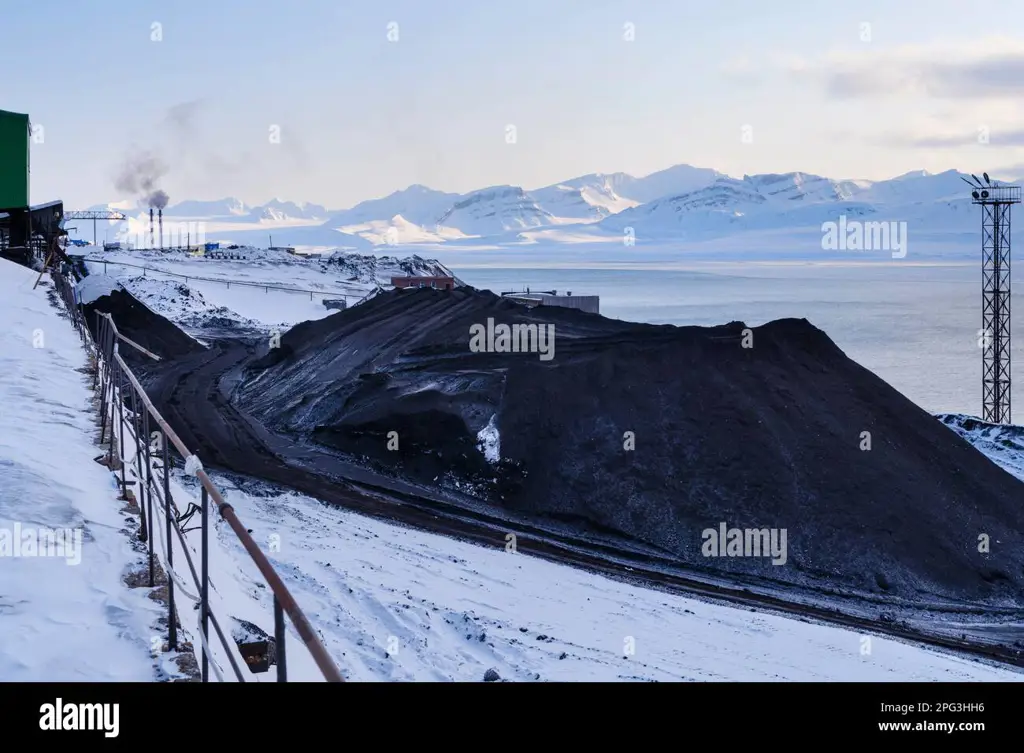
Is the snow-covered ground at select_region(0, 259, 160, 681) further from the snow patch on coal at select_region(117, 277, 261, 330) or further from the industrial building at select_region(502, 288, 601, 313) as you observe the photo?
the industrial building at select_region(502, 288, 601, 313)

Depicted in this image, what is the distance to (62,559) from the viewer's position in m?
6.52

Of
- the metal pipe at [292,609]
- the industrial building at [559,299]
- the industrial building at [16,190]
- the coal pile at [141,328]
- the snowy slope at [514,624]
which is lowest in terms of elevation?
the snowy slope at [514,624]

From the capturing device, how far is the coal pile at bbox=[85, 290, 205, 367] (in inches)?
1511

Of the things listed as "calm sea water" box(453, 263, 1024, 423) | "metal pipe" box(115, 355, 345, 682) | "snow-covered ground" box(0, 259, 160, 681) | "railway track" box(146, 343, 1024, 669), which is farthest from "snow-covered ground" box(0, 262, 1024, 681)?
"calm sea water" box(453, 263, 1024, 423)

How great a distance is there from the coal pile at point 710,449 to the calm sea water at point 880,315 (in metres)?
25.9

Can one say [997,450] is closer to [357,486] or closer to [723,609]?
[723,609]

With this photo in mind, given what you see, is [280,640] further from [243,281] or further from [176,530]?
[243,281]

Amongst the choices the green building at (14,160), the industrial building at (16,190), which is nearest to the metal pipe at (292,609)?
the industrial building at (16,190)

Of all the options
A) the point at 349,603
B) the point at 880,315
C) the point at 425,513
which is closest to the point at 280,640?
the point at 349,603

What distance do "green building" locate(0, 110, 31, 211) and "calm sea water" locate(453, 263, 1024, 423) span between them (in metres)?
35.1

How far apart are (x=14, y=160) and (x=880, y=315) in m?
95.7

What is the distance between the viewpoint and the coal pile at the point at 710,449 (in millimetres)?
19516

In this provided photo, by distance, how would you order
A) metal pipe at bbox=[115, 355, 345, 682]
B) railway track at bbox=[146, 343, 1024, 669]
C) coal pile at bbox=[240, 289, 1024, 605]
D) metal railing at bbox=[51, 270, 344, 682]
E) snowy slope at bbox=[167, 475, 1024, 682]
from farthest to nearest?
coal pile at bbox=[240, 289, 1024, 605] < railway track at bbox=[146, 343, 1024, 669] < snowy slope at bbox=[167, 475, 1024, 682] < metal railing at bbox=[51, 270, 344, 682] < metal pipe at bbox=[115, 355, 345, 682]

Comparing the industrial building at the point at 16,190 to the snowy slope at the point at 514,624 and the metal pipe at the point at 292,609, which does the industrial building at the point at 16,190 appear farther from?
the metal pipe at the point at 292,609
